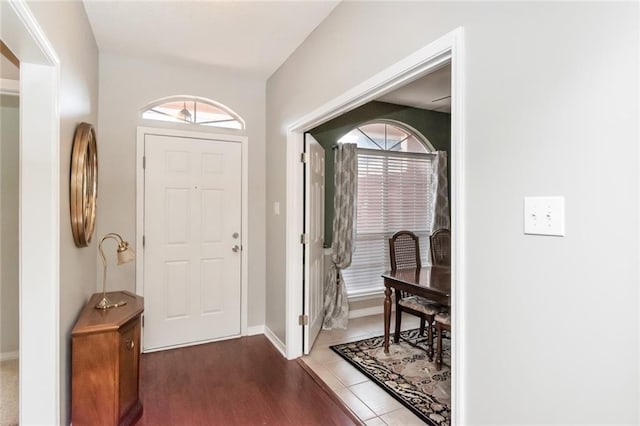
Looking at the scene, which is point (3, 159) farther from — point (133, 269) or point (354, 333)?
point (354, 333)

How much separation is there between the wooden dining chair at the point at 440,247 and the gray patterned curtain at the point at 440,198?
782 mm

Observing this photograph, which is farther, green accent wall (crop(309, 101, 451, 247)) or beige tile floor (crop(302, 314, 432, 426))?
green accent wall (crop(309, 101, 451, 247))

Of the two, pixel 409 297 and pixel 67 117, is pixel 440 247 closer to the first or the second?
pixel 409 297

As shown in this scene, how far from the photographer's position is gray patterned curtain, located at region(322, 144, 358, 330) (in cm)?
377

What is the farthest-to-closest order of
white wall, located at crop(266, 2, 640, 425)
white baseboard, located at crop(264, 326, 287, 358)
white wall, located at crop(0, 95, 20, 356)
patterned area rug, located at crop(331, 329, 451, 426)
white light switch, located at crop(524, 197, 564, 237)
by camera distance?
white baseboard, located at crop(264, 326, 287, 358)
white wall, located at crop(0, 95, 20, 356)
patterned area rug, located at crop(331, 329, 451, 426)
white light switch, located at crop(524, 197, 564, 237)
white wall, located at crop(266, 2, 640, 425)

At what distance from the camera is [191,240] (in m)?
3.26

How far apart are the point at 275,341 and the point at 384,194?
2108mm

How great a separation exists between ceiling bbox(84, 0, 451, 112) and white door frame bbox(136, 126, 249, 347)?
0.62 meters

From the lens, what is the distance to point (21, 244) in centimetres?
152

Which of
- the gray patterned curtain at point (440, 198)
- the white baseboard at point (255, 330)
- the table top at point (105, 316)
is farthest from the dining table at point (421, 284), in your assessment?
the table top at point (105, 316)

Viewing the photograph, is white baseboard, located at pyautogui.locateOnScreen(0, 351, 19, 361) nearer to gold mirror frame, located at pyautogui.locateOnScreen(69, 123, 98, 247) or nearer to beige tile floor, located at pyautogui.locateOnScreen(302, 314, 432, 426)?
gold mirror frame, located at pyautogui.locateOnScreen(69, 123, 98, 247)

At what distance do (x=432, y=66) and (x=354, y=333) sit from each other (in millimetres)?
2761

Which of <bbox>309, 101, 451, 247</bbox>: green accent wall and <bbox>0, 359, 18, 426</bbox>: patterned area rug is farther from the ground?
<bbox>309, 101, 451, 247</bbox>: green accent wall

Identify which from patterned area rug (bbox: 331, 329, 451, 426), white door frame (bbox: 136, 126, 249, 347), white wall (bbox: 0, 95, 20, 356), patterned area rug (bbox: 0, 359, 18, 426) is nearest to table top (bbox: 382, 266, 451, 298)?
patterned area rug (bbox: 331, 329, 451, 426)
